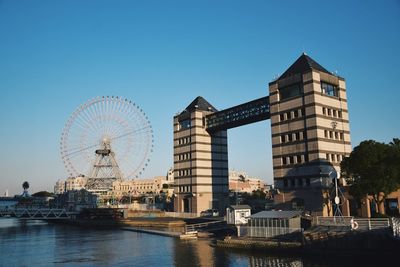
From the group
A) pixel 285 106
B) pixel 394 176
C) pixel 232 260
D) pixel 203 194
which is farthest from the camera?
pixel 203 194

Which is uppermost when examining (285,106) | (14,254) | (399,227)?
(285,106)

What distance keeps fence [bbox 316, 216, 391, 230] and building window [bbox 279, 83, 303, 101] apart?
121 ft

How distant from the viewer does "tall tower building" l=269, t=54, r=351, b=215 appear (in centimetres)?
8956

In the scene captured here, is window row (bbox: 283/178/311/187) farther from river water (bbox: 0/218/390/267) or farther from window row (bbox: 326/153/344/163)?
river water (bbox: 0/218/390/267)

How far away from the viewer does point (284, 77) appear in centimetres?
9962

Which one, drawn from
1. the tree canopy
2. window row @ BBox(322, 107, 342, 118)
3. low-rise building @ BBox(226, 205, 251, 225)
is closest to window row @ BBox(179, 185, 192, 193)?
low-rise building @ BBox(226, 205, 251, 225)

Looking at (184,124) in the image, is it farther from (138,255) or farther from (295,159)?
(138,255)

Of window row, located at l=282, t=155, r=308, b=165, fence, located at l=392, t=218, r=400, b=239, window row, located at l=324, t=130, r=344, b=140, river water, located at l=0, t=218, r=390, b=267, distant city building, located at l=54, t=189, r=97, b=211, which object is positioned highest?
window row, located at l=324, t=130, r=344, b=140

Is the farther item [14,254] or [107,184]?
[107,184]

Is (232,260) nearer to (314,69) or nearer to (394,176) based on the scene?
(394,176)

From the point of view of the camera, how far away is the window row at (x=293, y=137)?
93.1m

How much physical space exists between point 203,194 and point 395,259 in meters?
80.5

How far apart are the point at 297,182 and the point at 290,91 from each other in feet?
75.3

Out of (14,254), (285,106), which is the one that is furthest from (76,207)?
(285,106)
